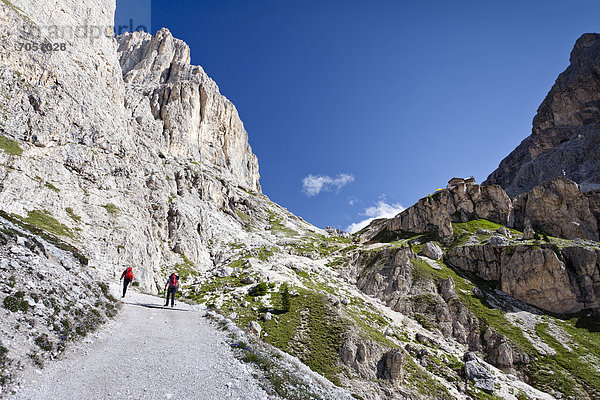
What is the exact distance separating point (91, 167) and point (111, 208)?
13.5 metres

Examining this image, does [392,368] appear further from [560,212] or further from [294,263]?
[560,212]

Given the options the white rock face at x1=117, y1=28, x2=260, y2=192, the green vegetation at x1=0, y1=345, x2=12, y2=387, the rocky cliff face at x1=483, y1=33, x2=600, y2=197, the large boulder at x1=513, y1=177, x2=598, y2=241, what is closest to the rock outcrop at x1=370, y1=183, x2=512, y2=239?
the large boulder at x1=513, y1=177, x2=598, y2=241

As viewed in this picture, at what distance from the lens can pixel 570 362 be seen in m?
45.2

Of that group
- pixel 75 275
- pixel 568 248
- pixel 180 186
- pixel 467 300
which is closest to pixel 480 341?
pixel 467 300

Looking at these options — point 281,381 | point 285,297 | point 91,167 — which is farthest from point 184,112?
point 281,381

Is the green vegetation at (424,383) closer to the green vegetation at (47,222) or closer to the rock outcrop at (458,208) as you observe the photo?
the green vegetation at (47,222)

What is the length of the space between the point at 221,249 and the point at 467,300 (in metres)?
60.1

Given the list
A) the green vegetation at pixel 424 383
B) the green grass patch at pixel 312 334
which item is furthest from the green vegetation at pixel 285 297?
the green vegetation at pixel 424 383

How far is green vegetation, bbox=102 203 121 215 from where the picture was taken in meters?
52.5

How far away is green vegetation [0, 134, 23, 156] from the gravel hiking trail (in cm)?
4668

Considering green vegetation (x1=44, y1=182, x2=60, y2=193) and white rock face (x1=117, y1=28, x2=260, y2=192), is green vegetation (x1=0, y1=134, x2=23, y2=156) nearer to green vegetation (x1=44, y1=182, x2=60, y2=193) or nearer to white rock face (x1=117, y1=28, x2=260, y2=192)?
green vegetation (x1=44, y1=182, x2=60, y2=193)

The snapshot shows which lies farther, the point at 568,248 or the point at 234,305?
the point at 568,248

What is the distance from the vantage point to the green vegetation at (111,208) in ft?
172

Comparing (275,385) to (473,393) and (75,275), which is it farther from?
(473,393)
